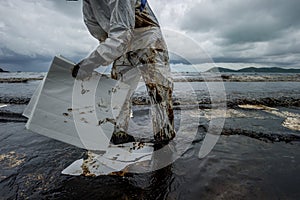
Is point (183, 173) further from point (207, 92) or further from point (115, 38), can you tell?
point (207, 92)

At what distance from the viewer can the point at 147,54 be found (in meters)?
2.48

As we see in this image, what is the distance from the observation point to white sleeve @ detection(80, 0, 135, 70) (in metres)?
1.94

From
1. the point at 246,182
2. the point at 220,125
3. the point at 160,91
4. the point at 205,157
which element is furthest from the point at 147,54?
the point at 220,125

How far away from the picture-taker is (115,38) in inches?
77.3

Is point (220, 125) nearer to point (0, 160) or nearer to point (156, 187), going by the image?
point (156, 187)

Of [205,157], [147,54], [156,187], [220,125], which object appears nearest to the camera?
[156,187]

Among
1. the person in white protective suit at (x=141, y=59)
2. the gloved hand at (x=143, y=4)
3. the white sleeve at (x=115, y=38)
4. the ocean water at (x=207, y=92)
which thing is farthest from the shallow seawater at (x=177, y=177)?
the ocean water at (x=207, y=92)

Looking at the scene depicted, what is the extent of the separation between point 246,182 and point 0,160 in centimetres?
268

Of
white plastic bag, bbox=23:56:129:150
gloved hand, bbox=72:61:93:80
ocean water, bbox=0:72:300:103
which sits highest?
gloved hand, bbox=72:61:93:80

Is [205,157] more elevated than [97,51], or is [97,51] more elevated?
[97,51]

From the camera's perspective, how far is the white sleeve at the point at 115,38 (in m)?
1.94

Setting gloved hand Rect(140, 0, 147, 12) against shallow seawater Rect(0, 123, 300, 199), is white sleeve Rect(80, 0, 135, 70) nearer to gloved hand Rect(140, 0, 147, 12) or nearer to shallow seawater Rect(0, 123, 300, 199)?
gloved hand Rect(140, 0, 147, 12)

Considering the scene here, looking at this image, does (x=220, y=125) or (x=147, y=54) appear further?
Answer: (x=220, y=125)

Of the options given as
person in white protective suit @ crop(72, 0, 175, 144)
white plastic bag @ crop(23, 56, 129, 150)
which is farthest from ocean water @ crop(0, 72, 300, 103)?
white plastic bag @ crop(23, 56, 129, 150)
